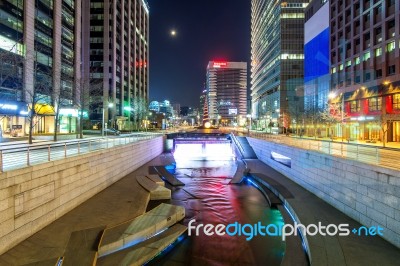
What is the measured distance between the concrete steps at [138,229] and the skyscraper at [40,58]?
976 inches

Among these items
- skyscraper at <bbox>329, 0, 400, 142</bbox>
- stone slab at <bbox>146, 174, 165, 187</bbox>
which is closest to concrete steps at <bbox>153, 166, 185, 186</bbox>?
stone slab at <bbox>146, 174, 165, 187</bbox>

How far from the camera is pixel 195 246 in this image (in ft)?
42.2

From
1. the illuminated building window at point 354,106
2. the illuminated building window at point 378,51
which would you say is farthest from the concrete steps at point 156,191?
the illuminated building window at point 354,106

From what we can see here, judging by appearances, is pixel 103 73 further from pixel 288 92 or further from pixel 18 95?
pixel 288 92

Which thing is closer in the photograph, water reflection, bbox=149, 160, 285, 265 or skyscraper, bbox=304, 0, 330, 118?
water reflection, bbox=149, 160, 285, 265

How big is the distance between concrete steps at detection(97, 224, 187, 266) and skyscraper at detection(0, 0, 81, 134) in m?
26.4

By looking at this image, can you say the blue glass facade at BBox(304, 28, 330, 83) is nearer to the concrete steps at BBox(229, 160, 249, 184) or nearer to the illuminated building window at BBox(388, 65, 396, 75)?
the illuminated building window at BBox(388, 65, 396, 75)

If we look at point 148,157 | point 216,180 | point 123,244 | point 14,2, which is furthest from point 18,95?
point 123,244

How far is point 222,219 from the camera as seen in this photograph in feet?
55.4

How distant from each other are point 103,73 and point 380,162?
3248 inches

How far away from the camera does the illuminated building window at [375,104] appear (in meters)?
45.3

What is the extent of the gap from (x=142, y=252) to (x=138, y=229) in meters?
1.39

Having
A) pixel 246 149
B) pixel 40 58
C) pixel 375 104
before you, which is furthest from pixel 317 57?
pixel 40 58

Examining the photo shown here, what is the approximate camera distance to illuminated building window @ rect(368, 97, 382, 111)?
45.3 m
